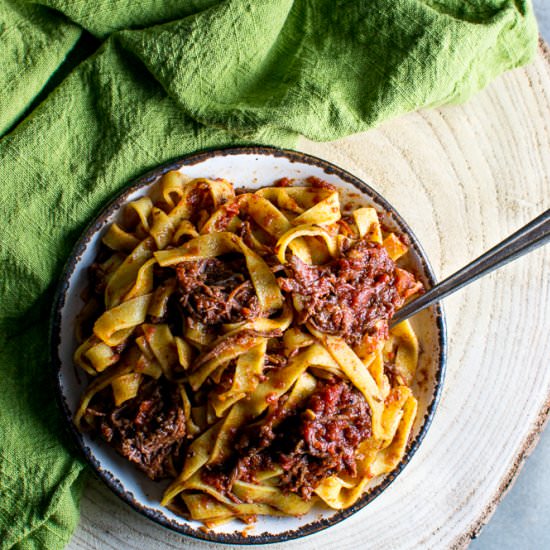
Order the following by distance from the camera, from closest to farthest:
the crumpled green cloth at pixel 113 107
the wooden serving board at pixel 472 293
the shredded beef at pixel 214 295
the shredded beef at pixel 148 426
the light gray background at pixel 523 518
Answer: the shredded beef at pixel 214 295 → the shredded beef at pixel 148 426 → the crumpled green cloth at pixel 113 107 → the wooden serving board at pixel 472 293 → the light gray background at pixel 523 518

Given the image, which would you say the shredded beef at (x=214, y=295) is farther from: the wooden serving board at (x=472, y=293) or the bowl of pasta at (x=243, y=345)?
the wooden serving board at (x=472, y=293)

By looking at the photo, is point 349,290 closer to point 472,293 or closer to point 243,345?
point 243,345

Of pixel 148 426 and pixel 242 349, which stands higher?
pixel 242 349

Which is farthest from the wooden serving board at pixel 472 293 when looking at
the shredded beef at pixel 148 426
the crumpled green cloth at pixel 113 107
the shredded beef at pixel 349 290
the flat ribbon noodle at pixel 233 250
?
the shredded beef at pixel 148 426

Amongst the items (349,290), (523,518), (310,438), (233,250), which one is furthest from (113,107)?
(523,518)

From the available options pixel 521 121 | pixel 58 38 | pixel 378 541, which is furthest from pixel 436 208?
pixel 58 38

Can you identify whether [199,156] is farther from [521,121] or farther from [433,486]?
[433,486]

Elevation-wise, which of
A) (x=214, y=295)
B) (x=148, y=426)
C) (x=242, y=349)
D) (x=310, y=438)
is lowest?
(x=310, y=438)
